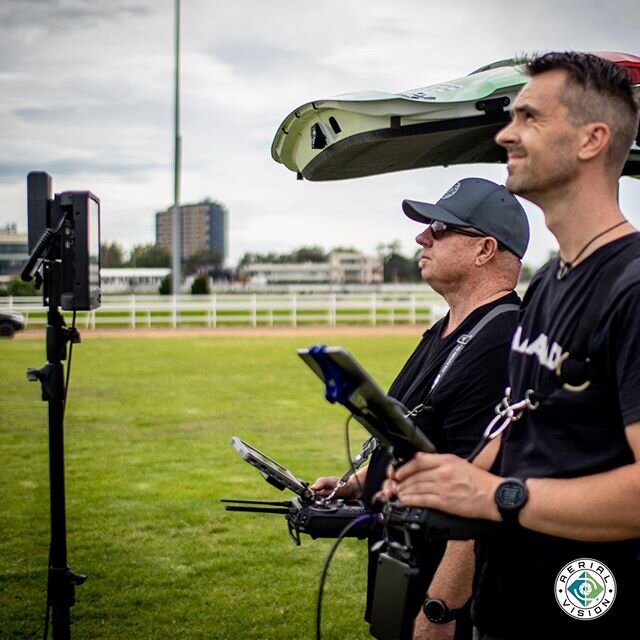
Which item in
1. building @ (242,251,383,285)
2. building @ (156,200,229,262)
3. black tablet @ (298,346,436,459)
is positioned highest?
building @ (156,200,229,262)

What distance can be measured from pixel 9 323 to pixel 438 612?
25693 millimetres

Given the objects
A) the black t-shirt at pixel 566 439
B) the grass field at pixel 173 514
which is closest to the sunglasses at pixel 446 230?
the black t-shirt at pixel 566 439

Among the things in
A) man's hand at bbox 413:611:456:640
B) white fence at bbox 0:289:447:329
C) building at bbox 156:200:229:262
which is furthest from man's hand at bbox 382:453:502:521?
building at bbox 156:200:229:262

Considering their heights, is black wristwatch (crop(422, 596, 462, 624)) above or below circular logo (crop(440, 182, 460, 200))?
below

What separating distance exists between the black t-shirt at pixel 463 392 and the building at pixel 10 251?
16.1 feet

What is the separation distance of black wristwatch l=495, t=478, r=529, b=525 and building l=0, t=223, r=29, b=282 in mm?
5942

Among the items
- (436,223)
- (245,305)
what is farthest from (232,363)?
(436,223)

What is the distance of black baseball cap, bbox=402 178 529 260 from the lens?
3.34m

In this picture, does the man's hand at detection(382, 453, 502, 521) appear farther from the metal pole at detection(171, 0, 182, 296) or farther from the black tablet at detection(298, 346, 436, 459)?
the metal pole at detection(171, 0, 182, 296)

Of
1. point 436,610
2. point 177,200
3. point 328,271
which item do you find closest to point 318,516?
point 436,610

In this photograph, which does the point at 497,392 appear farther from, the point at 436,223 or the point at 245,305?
the point at 245,305

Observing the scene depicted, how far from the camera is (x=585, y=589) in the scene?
2.11m

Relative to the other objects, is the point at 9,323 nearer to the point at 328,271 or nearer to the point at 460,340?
the point at 460,340

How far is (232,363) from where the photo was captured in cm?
1997
